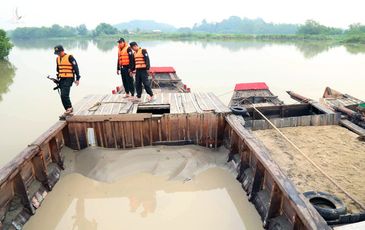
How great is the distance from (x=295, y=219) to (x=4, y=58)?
41.8 meters

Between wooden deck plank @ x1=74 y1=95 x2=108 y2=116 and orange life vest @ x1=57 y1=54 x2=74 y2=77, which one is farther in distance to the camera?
wooden deck plank @ x1=74 y1=95 x2=108 y2=116

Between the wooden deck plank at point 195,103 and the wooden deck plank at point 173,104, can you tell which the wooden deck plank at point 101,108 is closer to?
the wooden deck plank at point 173,104

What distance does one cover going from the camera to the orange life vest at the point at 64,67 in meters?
6.76

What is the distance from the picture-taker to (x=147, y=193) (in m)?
5.89

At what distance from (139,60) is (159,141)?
236 centimetres

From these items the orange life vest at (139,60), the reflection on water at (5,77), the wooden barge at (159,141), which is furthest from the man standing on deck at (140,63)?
the reflection on water at (5,77)

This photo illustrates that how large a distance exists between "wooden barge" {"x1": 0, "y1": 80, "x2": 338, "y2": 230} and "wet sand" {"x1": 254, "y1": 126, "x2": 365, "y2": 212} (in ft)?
1.98

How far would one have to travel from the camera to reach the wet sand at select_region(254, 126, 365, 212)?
5219 millimetres

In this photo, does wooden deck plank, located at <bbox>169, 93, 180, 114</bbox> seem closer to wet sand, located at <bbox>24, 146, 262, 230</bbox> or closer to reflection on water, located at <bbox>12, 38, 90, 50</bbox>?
wet sand, located at <bbox>24, 146, 262, 230</bbox>

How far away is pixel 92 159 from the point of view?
6.72 metres

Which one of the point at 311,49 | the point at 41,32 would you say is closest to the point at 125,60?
the point at 311,49

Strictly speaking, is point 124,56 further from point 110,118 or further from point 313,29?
point 313,29

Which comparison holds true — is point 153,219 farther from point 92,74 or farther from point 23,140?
point 92,74

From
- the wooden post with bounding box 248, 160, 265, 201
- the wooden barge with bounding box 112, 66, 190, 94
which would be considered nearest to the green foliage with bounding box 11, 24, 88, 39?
the wooden barge with bounding box 112, 66, 190, 94
